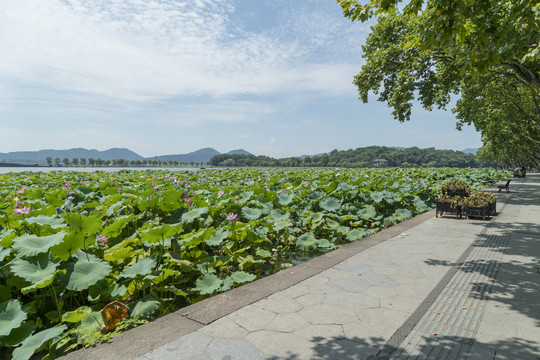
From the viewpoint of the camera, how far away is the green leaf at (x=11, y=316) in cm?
238

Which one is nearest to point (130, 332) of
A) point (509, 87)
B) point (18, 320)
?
point (18, 320)

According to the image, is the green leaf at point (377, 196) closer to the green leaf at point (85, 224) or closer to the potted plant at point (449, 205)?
the potted plant at point (449, 205)

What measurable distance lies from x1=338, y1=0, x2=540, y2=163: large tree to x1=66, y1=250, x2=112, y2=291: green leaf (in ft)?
15.9

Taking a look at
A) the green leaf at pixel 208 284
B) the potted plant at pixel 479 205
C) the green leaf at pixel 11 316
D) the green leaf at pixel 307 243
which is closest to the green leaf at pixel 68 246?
the green leaf at pixel 11 316

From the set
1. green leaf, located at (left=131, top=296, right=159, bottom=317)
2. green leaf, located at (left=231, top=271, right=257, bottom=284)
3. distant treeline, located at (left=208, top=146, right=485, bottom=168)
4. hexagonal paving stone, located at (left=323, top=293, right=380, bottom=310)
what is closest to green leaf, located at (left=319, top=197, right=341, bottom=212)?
green leaf, located at (left=231, top=271, right=257, bottom=284)

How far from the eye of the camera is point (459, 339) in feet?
8.01

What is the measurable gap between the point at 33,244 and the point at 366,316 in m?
3.33

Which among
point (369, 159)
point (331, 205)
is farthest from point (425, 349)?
point (369, 159)

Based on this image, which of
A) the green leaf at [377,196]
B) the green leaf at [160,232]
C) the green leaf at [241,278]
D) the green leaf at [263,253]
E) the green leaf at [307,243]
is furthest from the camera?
the green leaf at [377,196]

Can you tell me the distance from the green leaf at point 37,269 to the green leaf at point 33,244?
0.07 m

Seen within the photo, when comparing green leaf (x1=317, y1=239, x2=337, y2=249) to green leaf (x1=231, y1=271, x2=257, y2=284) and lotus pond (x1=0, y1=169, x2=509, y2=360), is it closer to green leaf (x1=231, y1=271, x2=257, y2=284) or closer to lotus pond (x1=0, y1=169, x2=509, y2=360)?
lotus pond (x1=0, y1=169, x2=509, y2=360)

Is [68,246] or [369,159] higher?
[369,159]

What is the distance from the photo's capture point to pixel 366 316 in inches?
112

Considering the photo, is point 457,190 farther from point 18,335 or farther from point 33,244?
point 18,335
